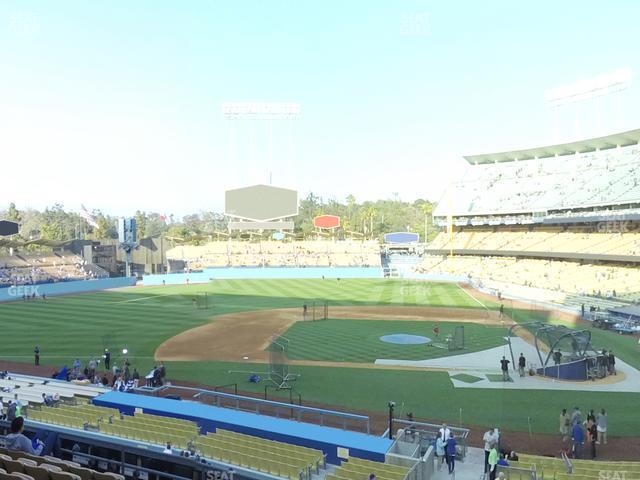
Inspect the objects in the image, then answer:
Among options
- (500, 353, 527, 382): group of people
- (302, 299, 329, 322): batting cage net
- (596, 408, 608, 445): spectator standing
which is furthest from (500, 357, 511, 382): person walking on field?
(302, 299, 329, 322): batting cage net

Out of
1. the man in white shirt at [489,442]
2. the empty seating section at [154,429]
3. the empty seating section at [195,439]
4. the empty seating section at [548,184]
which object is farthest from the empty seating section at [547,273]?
the empty seating section at [154,429]

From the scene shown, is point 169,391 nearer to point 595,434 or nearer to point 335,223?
point 595,434

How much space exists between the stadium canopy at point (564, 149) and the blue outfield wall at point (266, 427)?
6228 centimetres

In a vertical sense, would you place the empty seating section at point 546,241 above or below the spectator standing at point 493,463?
above

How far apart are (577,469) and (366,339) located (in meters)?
20.5

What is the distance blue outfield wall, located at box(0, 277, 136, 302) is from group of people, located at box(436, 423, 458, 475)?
171ft

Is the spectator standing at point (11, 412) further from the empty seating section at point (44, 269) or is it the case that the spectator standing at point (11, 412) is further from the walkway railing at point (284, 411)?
the empty seating section at point (44, 269)

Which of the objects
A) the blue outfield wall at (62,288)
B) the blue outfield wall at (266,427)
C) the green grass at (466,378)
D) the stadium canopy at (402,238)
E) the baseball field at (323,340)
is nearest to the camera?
the blue outfield wall at (266,427)

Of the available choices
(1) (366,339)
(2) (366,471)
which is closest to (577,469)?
(2) (366,471)

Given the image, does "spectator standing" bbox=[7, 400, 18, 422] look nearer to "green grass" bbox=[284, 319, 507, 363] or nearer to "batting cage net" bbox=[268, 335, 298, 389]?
"batting cage net" bbox=[268, 335, 298, 389]

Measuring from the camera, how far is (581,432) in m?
14.7

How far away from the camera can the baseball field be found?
1938cm

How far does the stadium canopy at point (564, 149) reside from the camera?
63062mm

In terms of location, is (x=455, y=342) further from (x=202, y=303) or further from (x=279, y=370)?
(x=202, y=303)
